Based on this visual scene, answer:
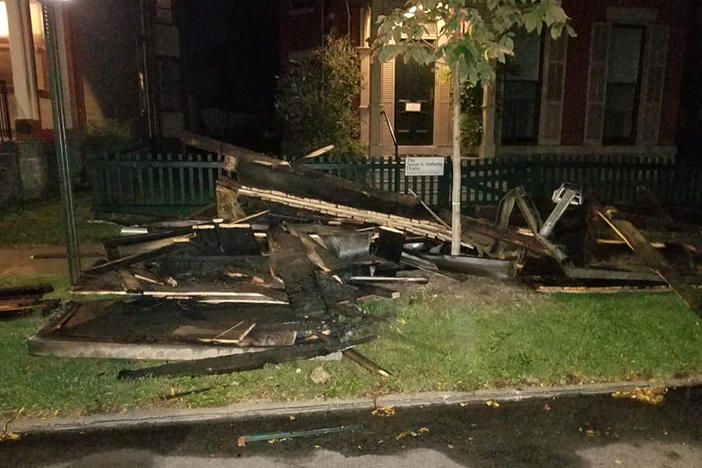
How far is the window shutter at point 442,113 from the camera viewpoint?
1388cm

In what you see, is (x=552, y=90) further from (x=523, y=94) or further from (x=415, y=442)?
(x=415, y=442)

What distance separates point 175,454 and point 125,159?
746 cm

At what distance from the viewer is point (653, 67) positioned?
1468 cm

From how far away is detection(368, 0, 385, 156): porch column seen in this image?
13.0m

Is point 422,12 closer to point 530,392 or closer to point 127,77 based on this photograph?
point 530,392

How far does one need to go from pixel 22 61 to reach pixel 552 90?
36.9ft

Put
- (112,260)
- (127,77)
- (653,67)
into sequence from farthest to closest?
(127,77)
(653,67)
(112,260)

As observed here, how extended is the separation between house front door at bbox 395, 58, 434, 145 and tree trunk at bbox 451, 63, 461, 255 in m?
7.68

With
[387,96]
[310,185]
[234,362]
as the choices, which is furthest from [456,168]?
[387,96]

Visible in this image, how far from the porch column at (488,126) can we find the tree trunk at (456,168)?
286 inches

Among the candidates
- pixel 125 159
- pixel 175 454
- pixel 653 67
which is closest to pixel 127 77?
pixel 125 159

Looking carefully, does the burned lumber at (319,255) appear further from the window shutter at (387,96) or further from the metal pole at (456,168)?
the window shutter at (387,96)

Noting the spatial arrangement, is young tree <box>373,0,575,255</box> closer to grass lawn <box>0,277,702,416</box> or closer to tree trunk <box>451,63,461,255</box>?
tree trunk <box>451,63,461,255</box>

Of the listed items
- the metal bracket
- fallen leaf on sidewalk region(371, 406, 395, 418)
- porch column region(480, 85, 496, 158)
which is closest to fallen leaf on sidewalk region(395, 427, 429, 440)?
fallen leaf on sidewalk region(371, 406, 395, 418)
